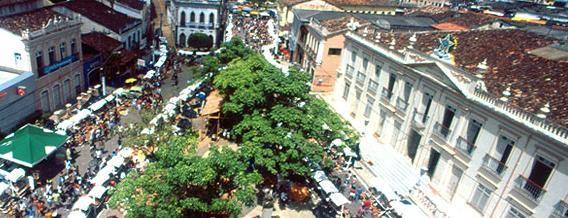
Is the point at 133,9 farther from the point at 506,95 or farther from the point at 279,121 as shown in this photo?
the point at 506,95

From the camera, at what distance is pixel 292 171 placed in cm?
2484

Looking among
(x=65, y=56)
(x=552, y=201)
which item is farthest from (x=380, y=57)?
(x=65, y=56)

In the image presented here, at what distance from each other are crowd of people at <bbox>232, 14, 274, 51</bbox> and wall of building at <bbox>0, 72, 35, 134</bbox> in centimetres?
3560

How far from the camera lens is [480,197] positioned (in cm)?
2448

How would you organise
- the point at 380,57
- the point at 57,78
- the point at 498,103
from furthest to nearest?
the point at 57,78 → the point at 380,57 → the point at 498,103

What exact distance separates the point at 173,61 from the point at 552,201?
46048 mm

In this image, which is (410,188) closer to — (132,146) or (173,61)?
(132,146)

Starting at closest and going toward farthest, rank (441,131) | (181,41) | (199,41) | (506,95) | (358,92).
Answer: (506,95) → (441,131) → (358,92) → (199,41) → (181,41)

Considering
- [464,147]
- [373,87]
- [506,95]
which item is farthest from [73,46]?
[506,95]

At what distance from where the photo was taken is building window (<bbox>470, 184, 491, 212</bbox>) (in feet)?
79.0

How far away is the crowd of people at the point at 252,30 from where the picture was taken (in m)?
68.0

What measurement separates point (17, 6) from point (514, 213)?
43.2m

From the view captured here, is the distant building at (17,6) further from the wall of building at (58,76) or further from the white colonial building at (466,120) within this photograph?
the white colonial building at (466,120)

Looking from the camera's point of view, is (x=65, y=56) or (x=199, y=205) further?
(x=65, y=56)
